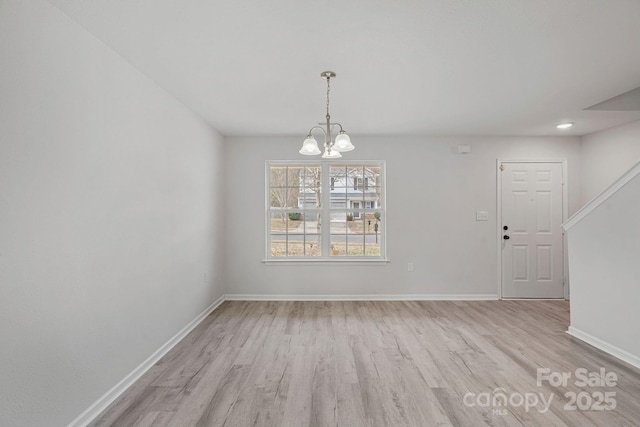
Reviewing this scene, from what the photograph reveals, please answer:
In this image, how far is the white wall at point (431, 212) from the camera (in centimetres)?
452

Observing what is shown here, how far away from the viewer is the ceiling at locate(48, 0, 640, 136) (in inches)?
66.2

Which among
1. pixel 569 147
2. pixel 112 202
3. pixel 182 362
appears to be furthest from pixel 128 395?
pixel 569 147

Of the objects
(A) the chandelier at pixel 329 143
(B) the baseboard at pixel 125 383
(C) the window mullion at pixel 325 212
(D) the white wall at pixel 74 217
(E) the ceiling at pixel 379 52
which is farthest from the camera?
(C) the window mullion at pixel 325 212

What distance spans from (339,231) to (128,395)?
3.14 m

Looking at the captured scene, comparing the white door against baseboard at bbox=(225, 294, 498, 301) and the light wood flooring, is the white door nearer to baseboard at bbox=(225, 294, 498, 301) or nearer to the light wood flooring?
baseboard at bbox=(225, 294, 498, 301)

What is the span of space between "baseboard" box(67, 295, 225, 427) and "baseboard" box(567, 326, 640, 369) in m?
4.00

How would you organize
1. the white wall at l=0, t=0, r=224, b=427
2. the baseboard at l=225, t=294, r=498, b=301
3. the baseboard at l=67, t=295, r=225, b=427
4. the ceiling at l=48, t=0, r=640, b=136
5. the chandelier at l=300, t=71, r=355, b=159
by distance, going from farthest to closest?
the baseboard at l=225, t=294, r=498, b=301, the chandelier at l=300, t=71, r=355, b=159, the baseboard at l=67, t=295, r=225, b=427, the ceiling at l=48, t=0, r=640, b=136, the white wall at l=0, t=0, r=224, b=427

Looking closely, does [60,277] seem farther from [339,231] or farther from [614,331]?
[614,331]

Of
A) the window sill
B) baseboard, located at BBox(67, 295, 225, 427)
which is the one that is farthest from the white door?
baseboard, located at BBox(67, 295, 225, 427)

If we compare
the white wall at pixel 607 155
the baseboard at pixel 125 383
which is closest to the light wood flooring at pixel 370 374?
the baseboard at pixel 125 383

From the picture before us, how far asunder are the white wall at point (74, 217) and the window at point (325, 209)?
189 cm

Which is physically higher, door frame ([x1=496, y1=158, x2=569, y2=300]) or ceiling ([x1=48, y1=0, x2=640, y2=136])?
ceiling ([x1=48, y1=0, x2=640, y2=136])

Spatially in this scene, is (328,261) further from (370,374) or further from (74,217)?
(74,217)

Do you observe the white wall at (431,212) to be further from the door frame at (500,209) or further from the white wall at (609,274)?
the white wall at (609,274)
